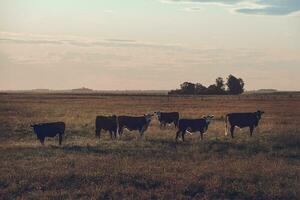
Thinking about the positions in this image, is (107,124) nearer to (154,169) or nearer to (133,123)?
(133,123)

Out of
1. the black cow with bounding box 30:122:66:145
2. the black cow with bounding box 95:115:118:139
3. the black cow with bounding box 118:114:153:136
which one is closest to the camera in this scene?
the black cow with bounding box 30:122:66:145

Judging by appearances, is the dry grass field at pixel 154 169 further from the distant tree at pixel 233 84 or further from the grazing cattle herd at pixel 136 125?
the distant tree at pixel 233 84

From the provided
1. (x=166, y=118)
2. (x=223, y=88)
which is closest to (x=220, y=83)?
(x=223, y=88)

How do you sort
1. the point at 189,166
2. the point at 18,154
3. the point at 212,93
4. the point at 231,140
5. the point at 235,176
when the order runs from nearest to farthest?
the point at 235,176, the point at 189,166, the point at 18,154, the point at 231,140, the point at 212,93

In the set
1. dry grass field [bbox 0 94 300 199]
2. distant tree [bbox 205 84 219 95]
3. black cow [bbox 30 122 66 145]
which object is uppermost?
distant tree [bbox 205 84 219 95]

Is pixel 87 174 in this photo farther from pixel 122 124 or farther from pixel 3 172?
pixel 122 124

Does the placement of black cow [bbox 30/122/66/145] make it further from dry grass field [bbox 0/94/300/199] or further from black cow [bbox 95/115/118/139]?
black cow [bbox 95/115/118/139]

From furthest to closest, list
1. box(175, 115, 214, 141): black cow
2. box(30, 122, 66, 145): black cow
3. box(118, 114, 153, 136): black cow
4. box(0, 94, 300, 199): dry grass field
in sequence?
1. box(118, 114, 153, 136): black cow
2. box(175, 115, 214, 141): black cow
3. box(30, 122, 66, 145): black cow
4. box(0, 94, 300, 199): dry grass field

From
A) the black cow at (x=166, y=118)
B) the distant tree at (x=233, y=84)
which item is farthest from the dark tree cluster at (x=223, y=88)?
the black cow at (x=166, y=118)

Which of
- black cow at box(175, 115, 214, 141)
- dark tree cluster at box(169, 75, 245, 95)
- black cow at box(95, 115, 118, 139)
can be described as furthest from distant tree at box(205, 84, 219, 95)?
black cow at box(175, 115, 214, 141)

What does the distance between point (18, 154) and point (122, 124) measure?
884 centimetres

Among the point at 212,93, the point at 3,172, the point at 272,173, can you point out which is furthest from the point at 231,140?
the point at 212,93

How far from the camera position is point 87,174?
1448 centimetres

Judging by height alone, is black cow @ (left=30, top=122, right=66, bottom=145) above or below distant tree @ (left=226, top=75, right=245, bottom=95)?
below
